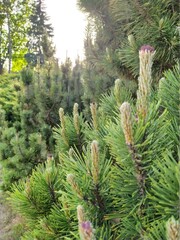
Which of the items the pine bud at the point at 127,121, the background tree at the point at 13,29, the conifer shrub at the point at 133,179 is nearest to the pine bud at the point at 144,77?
the conifer shrub at the point at 133,179

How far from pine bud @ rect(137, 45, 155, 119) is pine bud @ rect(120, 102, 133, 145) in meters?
0.10

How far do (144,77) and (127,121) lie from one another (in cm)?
18

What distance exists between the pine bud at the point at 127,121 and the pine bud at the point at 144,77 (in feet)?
0.34

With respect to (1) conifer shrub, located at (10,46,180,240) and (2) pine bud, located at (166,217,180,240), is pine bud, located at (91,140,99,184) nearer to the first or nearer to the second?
(1) conifer shrub, located at (10,46,180,240)

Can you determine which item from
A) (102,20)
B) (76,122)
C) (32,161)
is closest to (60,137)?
(76,122)

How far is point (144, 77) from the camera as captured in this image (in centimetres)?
97

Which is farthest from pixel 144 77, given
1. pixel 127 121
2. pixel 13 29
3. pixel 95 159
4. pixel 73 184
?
pixel 13 29

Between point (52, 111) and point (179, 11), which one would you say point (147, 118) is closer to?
point (179, 11)

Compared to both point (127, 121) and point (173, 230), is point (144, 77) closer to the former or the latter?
point (127, 121)

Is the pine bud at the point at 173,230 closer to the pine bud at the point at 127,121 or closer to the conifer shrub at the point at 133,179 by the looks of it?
the conifer shrub at the point at 133,179

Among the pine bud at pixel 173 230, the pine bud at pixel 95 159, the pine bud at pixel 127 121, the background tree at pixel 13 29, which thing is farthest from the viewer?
the background tree at pixel 13 29

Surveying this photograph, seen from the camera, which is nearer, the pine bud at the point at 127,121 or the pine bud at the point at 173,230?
the pine bud at the point at 173,230

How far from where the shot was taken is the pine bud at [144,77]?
93cm

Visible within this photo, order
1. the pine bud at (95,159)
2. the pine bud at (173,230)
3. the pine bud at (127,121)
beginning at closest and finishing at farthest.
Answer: the pine bud at (173,230)
the pine bud at (127,121)
the pine bud at (95,159)
